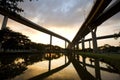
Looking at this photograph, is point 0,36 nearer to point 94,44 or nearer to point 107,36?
point 94,44

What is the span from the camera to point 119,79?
760 centimetres

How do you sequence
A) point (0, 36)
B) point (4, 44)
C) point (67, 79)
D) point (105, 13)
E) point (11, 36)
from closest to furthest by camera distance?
point (67, 79)
point (105, 13)
point (0, 36)
point (4, 44)
point (11, 36)

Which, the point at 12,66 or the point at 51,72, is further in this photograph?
the point at 12,66

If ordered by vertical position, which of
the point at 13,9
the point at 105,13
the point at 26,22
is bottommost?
the point at 13,9

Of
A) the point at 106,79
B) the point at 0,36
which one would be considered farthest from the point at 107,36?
the point at 106,79

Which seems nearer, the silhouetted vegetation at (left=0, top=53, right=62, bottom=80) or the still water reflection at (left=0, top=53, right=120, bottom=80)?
the still water reflection at (left=0, top=53, right=120, bottom=80)

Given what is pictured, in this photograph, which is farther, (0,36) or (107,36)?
(107,36)

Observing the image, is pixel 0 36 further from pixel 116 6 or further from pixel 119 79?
pixel 119 79

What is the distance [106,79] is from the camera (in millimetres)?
7895

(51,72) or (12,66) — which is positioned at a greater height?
(12,66)

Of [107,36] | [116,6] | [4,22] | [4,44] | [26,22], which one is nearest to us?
[116,6]

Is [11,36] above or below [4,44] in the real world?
above

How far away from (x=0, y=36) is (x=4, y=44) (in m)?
15.1

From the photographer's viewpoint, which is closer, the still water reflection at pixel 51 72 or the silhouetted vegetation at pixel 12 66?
the still water reflection at pixel 51 72
